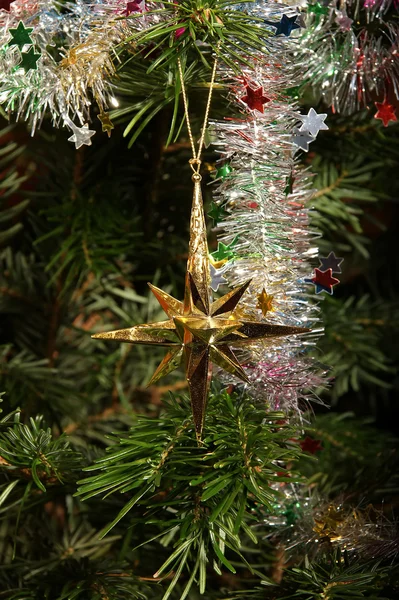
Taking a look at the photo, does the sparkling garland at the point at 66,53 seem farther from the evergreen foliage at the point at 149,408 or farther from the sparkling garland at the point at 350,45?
the sparkling garland at the point at 350,45

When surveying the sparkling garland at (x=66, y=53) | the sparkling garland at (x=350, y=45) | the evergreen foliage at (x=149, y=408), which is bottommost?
the evergreen foliage at (x=149, y=408)

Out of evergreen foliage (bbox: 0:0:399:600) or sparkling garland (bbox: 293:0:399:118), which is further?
sparkling garland (bbox: 293:0:399:118)

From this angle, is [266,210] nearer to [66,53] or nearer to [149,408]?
[66,53]

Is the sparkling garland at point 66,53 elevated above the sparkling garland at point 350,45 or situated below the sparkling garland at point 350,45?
above

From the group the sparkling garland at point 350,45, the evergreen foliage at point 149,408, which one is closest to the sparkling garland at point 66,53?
the evergreen foliage at point 149,408

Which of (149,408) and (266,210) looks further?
(149,408)

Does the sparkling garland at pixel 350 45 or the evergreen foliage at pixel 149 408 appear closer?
the evergreen foliage at pixel 149 408

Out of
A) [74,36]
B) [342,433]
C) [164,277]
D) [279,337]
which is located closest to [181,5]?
[74,36]

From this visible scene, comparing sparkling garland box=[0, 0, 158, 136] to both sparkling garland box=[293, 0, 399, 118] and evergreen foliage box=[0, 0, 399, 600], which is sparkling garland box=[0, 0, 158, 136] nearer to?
evergreen foliage box=[0, 0, 399, 600]

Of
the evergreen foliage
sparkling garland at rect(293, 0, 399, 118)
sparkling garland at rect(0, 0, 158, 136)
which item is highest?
sparkling garland at rect(0, 0, 158, 136)

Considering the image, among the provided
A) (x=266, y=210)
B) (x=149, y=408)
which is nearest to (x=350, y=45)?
(x=266, y=210)

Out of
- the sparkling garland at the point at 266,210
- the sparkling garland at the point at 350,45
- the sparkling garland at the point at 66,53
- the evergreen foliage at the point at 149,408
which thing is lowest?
the evergreen foliage at the point at 149,408

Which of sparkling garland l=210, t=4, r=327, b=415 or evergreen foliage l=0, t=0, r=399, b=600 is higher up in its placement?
sparkling garland l=210, t=4, r=327, b=415

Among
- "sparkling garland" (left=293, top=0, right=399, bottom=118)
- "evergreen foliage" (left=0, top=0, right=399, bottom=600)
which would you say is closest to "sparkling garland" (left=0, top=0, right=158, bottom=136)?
"evergreen foliage" (left=0, top=0, right=399, bottom=600)
